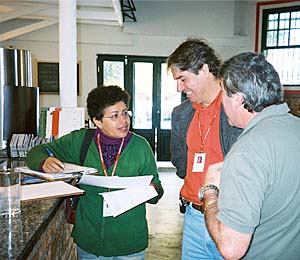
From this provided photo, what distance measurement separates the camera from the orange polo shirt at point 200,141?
67.7 inches

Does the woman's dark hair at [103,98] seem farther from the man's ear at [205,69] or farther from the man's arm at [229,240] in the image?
the man's arm at [229,240]

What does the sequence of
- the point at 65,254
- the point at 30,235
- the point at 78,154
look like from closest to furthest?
the point at 30,235 → the point at 78,154 → the point at 65,254

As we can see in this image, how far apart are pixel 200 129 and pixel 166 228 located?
2.54 metres

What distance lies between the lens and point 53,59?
7.81m

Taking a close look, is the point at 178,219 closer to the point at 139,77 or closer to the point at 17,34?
the point at 139,77

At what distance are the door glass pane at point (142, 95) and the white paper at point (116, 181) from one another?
640 cm

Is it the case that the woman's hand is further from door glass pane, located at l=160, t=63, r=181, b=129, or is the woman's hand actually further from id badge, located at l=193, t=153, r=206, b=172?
door glass pane, located at l=160, t=63, r=181, b=129

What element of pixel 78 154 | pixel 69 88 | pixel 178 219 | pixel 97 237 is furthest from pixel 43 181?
pixel 178 219

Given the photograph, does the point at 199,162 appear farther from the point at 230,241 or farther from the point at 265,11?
the point at 265,11

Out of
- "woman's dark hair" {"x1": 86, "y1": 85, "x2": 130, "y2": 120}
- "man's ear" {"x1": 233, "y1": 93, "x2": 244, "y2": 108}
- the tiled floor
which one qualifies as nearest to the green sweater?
"woman's dark hair" {"x1": 86, "y1": 85, "x2": 130, "y2": 120}

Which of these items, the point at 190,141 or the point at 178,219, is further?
the point at 178,219

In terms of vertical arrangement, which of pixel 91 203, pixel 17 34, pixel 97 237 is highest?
pixel 17 34

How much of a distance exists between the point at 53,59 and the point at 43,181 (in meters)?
6.57

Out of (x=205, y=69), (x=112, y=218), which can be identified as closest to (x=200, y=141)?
(x=205, y=69)
